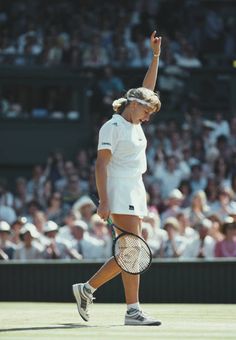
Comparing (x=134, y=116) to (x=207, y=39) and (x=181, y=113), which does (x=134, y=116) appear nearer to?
(x=181, y=113)

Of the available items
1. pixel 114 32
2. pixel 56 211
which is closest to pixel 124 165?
pixel 56 211

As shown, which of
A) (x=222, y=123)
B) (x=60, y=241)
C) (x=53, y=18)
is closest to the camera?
(x=60, y=241)

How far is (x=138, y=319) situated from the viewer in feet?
27.1

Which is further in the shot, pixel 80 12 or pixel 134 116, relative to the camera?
pixel 80 12

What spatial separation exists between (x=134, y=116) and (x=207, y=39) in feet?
51.1

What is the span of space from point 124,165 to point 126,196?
0.75 ft

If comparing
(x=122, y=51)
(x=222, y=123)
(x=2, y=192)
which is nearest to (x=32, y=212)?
(x=2, y=192)

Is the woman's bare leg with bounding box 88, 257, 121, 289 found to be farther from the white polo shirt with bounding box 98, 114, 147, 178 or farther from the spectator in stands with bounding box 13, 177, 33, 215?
the spectator in stands with bounding box 13, 177, 33, 215

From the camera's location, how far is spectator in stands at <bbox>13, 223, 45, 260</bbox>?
569 inches

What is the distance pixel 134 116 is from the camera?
27.6ft

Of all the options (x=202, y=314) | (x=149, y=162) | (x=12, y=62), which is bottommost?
(x=202, y=314)

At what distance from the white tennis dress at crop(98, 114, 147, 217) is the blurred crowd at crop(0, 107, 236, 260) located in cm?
535

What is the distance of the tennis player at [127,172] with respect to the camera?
829 centimetres

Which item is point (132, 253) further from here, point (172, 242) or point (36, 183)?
point (36, 183)
